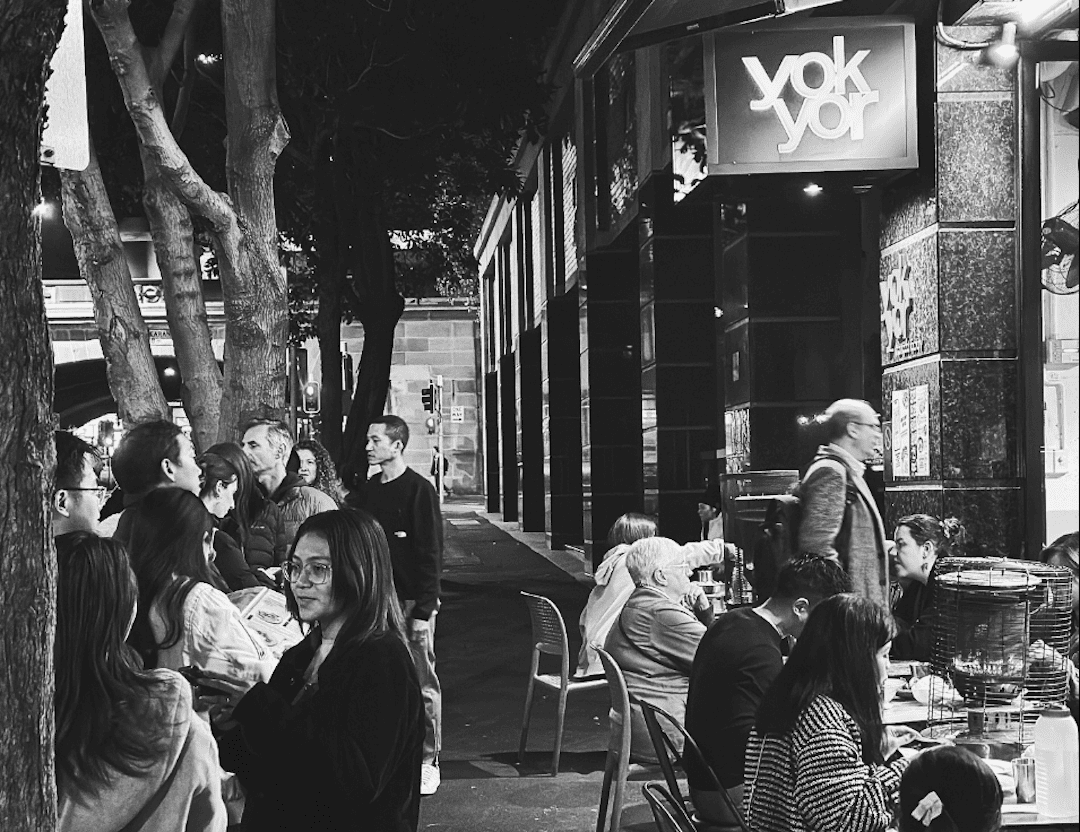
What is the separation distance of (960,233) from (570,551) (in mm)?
17285

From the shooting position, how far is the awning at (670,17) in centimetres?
741

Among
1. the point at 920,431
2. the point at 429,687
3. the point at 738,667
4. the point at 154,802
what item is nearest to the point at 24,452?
the point at 154,802

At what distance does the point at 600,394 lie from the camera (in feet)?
65.1

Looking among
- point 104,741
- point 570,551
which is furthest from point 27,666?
point 570,551

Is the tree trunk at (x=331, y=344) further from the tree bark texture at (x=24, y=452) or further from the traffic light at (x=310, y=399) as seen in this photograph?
the traffic light at (x=310, y=399)

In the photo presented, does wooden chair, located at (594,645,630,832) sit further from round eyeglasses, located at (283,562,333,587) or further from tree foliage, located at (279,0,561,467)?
tree foliage, located at (279,0,561,467)

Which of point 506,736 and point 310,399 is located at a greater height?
point 310,399

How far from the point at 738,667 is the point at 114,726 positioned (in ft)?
7.55

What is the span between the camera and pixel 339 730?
3.27 metres

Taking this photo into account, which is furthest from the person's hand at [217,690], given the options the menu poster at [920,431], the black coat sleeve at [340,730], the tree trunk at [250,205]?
the tree trunk at [250,205]

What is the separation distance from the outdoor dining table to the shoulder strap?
1.79m

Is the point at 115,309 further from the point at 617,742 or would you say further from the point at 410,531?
the point at 617,742

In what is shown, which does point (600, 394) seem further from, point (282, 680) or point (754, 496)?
point (282, 680)

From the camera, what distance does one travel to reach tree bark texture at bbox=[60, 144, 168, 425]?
11.8m
